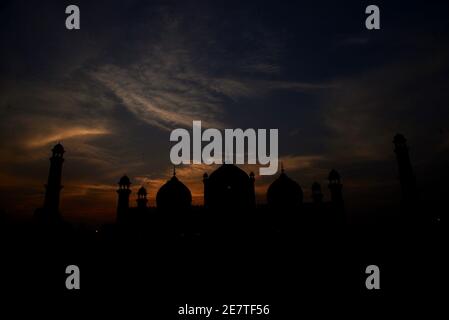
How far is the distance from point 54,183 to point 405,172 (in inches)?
1308

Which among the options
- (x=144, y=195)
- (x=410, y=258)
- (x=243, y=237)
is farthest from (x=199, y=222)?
(x=410, y=258)

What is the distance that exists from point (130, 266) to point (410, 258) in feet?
59.3

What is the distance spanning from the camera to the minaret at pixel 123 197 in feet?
106

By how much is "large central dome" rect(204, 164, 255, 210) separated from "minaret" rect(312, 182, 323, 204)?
9408 millimetres

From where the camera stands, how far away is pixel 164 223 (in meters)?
30.6

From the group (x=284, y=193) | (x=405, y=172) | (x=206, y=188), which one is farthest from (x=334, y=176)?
(x=206, y=188)

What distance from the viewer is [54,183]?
27781 millimetres

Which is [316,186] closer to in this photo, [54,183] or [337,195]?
[337,195]

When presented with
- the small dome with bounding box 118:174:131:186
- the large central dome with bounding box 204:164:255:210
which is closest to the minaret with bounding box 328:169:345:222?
the large central dome with bounding box 204:164:255:210

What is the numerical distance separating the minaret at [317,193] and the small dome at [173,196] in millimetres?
15284

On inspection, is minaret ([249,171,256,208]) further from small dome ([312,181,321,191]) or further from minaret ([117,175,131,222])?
minaret ([117,175,131,222])

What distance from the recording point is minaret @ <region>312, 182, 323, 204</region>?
36.0 m

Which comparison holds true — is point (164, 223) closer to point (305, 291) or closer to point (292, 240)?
point (292, 240)
